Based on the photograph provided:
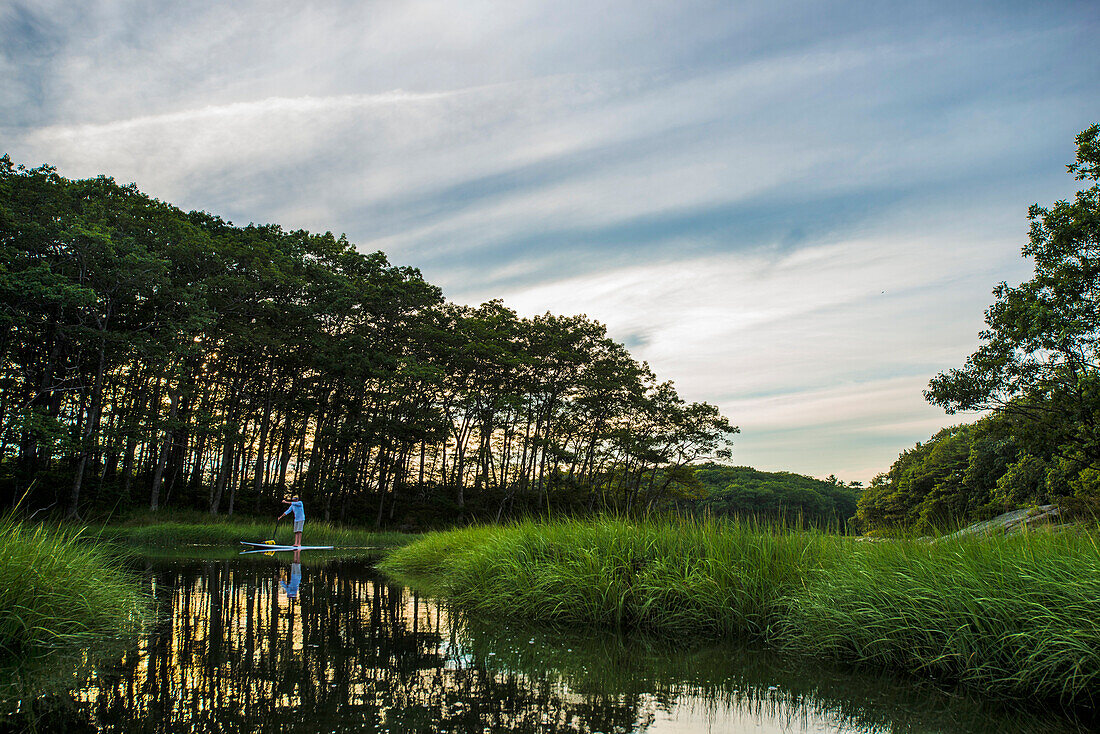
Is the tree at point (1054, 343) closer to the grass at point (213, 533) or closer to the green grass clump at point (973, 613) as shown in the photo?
the green grass clump at point (973, 613)

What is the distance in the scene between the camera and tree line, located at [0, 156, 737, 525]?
23312 millimetres

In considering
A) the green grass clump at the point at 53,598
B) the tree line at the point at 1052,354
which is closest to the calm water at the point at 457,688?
the green grass clump at the point at 53,598

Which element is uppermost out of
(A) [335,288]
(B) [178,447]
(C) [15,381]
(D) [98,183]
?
(D) [98,183]

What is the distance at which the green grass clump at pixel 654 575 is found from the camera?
23.8 feet

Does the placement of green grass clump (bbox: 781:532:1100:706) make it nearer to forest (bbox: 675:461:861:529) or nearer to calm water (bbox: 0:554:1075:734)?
calm water (bbox: 0:554:1075:734)

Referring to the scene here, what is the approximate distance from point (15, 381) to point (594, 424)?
31.2 meters

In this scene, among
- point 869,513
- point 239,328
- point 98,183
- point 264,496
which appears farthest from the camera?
point 869,513

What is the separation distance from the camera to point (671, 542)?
830cm

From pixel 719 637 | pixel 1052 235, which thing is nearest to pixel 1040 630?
pixel 719 637

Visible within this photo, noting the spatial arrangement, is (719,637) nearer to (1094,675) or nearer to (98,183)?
(1094,675)

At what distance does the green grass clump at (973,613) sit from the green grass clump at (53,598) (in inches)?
287

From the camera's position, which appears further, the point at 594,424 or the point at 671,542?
the point at 594,424

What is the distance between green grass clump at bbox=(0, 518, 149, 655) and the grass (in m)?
14.7

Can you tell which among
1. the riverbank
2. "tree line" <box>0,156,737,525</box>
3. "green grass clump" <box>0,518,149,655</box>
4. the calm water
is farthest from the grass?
the calm water
